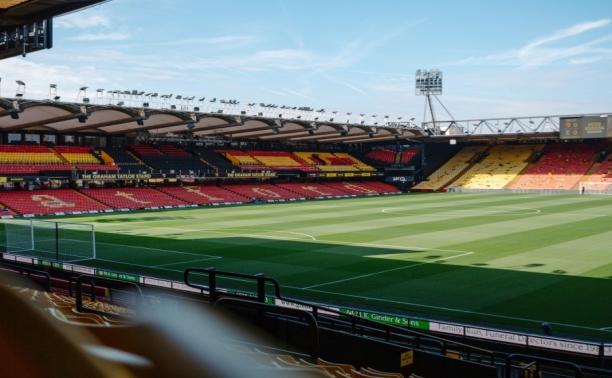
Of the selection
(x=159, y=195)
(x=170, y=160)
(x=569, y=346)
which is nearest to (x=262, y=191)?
(x=170, y=160)

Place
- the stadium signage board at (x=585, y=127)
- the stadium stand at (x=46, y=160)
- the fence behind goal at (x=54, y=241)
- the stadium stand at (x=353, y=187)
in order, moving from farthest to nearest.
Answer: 1. the stadium stand at (x=353, y=187)
2. the stadium signage board at (x=585, y=127)
3. the stadium stand at (x=46, y=160)
4. the fence behind goal at (x=54, y=241)

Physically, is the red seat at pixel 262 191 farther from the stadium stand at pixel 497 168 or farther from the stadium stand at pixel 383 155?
the stadium stand at pixel 497 168

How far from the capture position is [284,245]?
30344 mm

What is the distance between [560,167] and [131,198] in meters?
54.3

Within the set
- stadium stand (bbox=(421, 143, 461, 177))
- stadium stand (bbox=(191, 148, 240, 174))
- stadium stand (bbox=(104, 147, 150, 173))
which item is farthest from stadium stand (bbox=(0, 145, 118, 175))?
stadium stand (bbox=(421, 143, 461, 177))

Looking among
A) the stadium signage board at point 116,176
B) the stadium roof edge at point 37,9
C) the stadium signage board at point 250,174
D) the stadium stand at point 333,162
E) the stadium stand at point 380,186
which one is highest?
the stadium roof edge at point 37,9

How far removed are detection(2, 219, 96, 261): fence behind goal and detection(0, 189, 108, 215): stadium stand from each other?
22.7m

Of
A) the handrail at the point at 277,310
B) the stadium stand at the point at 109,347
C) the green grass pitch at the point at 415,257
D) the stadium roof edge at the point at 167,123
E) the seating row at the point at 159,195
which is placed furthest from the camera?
the seating row at the point at 159,195

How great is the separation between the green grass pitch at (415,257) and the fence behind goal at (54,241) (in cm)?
97

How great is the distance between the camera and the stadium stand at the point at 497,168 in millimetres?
82500

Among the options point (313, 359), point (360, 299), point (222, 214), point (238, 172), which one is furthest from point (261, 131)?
point (313, 359)

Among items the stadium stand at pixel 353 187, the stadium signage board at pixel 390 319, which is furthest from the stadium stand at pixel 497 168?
the stadium signage board at pixel 390 319

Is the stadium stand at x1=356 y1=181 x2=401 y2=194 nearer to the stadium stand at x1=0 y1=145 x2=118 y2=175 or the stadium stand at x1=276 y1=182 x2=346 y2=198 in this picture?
the stadium stand at x1=276 y1=182 x2=346 y2=198

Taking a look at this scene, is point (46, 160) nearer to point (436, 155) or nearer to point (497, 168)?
point (436, 155)
